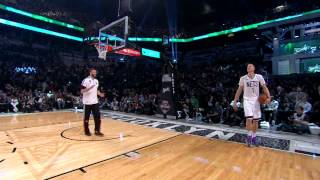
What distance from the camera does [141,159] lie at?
4.29m

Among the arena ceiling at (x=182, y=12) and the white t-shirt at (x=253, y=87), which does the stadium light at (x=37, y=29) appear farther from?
the white t-shirt at (x=253, y=87)

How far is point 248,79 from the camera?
5.48 m

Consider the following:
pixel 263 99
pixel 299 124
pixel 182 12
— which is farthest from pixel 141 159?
pixel 182 12

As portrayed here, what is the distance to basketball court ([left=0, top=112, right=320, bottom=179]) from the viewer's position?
3.54 meters

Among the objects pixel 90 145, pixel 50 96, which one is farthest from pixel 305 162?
pixel 50 96

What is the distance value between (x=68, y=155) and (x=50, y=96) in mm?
12058

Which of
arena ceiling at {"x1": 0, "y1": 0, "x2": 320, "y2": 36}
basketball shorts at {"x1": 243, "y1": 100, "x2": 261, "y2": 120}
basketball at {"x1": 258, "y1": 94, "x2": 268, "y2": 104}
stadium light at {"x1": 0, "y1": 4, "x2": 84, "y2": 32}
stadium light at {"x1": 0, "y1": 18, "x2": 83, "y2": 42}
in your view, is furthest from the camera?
arena ceiling at {"x1": 0, "y1": 0, "x2": 320, "y2": 36}

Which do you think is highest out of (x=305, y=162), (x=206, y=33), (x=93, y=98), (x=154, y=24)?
(x=154, y=24)

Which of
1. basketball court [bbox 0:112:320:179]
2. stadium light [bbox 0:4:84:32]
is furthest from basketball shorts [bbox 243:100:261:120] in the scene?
stadium light [bbox 0:4:84:32]

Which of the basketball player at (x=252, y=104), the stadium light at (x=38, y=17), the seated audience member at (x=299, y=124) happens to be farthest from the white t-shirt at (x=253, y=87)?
the stadium light at (x=38, y=17)

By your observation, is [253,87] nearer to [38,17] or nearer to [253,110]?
[253,110]

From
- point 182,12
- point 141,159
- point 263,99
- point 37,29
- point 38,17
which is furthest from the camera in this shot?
point 182,12

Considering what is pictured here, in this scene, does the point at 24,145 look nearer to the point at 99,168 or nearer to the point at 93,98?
the point at 93,98

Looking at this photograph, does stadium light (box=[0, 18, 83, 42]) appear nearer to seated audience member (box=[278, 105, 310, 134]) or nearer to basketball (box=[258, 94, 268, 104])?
basketball (box=[258, 94, 268, 104])
